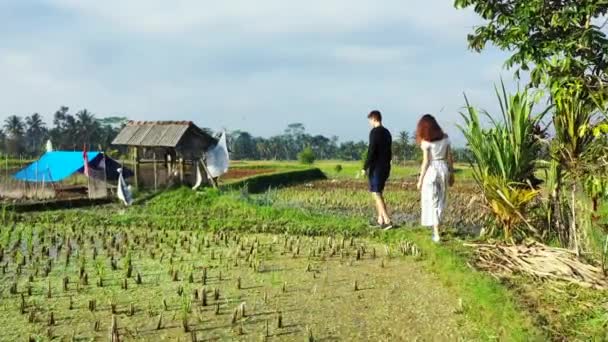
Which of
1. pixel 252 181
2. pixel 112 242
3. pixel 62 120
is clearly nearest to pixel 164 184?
pixel 252 181

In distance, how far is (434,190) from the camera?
19.6 feet

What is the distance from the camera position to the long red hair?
19.5 ft

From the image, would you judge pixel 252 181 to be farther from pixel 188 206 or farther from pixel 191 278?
pixel 191 278

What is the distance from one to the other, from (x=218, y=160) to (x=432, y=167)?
8921 millimetres

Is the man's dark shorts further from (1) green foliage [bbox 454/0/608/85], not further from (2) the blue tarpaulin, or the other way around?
(2) the blue tarpaulin

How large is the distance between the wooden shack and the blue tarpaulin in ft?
3.98

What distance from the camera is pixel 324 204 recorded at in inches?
476

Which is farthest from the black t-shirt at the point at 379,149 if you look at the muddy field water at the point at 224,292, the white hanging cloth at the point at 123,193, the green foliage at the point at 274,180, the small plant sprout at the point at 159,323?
the green foliage at the point at 274,180

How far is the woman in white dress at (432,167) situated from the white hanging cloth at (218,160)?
8711 mm

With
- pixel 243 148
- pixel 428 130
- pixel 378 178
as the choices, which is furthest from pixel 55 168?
pixel 243 148

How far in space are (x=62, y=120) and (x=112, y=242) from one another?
53.5 metres

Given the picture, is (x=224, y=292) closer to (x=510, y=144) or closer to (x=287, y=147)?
(x=510, y=144)

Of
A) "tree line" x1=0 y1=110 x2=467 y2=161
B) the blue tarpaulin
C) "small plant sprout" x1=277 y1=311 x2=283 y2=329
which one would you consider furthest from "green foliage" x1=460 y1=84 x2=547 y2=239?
"tree line" x1=0 y1=110 x2=467 y2=161

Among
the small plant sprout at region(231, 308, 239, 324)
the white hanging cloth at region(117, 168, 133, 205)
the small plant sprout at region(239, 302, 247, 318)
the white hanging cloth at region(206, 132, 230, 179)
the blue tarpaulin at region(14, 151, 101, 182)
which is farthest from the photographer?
the blue tarpaulin at region(14, 151, 101, 182)
